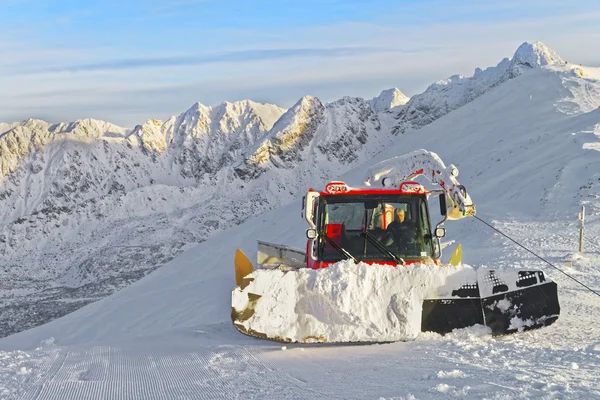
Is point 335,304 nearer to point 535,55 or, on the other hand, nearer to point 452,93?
point 535,55

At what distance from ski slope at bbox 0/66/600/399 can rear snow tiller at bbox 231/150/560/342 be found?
0.25 m

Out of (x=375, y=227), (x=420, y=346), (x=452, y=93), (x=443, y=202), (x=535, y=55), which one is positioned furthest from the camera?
(x=452, y=93)

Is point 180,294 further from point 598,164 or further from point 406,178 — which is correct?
point 406,178

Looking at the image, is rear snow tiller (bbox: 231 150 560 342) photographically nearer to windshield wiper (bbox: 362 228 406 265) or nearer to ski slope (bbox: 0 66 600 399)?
windshield wiper (bbox: 362 228 406 265)

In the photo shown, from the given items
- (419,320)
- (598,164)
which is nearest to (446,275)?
(419,320)

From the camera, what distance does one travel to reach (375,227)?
1003 centimetres

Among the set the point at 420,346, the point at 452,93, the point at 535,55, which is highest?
the point at 535,55

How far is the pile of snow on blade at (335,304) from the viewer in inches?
350

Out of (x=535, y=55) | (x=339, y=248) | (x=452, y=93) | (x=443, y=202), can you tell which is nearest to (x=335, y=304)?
(x=339, y=248)

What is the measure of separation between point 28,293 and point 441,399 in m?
169

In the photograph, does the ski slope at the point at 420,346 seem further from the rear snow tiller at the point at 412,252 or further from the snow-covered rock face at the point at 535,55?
the snow-covered rock face at the point at 535,55

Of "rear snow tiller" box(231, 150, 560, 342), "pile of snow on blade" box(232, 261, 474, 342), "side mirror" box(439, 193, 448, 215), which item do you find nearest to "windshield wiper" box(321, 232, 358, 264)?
"rear snow tiller" box(231, 150, 560, 342)

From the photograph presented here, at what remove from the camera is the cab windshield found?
9.91 metres

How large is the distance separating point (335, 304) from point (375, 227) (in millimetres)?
1589
